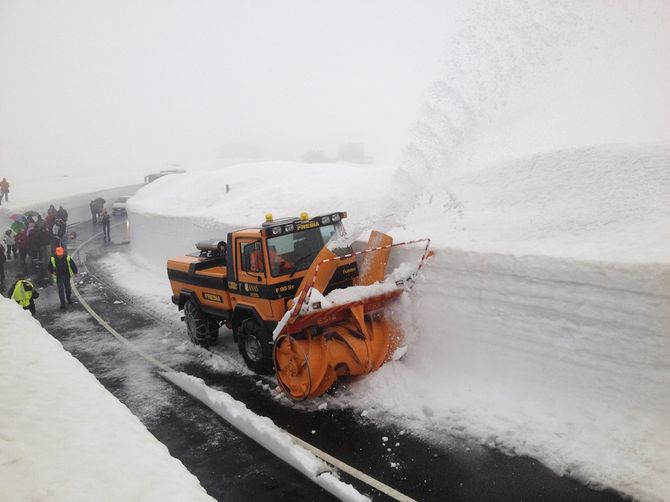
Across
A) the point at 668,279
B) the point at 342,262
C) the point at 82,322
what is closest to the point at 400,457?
the point at 342,262

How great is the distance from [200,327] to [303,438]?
4.06m

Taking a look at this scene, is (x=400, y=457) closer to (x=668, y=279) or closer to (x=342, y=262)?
(x=342, y=262)

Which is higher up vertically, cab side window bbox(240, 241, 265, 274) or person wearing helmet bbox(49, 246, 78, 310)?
cab side window bbox(240, 241, 265, 274)

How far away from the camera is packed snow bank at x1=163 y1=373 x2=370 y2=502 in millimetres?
5094

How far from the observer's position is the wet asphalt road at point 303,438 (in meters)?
5.04

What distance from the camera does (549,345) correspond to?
21.8 ft

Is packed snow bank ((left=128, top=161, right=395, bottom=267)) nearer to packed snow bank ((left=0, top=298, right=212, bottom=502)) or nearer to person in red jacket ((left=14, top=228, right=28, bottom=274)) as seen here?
person in red jacket ((left=14, top=228, right=28, bottom=274))

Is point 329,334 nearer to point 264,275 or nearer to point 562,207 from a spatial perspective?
point 264,275

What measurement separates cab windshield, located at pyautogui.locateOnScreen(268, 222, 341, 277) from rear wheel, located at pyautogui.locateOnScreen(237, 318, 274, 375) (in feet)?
3.34

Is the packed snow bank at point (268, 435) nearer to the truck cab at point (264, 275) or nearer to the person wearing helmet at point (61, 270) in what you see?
the truck cab at point (264, 275)

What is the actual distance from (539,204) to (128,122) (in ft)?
405

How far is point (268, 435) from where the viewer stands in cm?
607

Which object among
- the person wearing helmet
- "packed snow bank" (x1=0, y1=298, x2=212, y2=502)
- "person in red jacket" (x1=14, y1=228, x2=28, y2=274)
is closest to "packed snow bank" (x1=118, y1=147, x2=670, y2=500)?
"packed snow bank" (x1=0, y1=298, x2=212, y2=502)

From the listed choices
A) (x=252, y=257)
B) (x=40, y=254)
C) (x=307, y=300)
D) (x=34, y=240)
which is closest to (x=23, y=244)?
(x=34, y=240)
